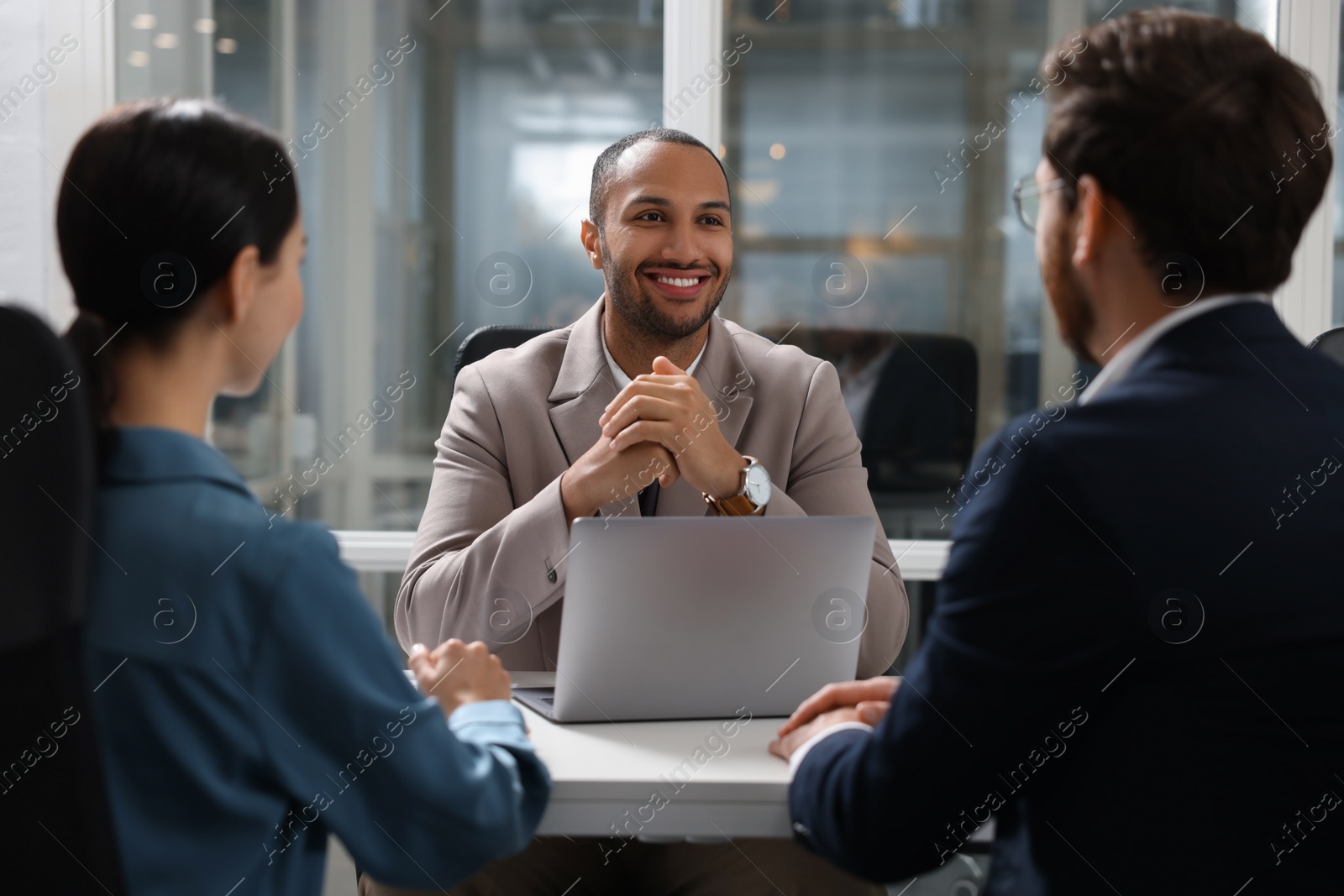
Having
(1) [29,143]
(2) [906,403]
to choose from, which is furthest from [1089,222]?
(1) [29,143]

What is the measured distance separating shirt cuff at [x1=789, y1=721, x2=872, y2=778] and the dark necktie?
2.52ft

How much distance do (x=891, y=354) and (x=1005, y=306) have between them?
0.35 meters

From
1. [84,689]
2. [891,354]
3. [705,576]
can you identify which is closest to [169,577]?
[84,689]

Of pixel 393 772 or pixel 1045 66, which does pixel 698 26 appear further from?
pixel 393 772

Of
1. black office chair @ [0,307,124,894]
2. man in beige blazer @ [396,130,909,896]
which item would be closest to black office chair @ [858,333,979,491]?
man in beige blazer @ [396,130,909,896]

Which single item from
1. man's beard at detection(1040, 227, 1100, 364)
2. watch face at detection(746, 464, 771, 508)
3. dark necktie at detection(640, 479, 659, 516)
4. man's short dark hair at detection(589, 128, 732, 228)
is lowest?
dark necktie at detection(640, 479, 659, 516)

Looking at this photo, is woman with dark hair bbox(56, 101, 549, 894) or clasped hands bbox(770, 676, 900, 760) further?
clasped hands bbox(770, 676, 900, 760)

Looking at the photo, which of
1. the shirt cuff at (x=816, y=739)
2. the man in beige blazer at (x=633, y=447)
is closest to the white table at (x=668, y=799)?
the shirt cuff at (x=816, y=739)

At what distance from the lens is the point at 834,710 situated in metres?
1.16

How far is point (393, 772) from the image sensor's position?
0.92 meters

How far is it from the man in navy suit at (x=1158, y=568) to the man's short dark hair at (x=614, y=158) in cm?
113

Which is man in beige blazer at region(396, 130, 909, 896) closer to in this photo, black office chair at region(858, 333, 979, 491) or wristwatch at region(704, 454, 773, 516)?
wristwatch at region(704, 454, 773, 516)

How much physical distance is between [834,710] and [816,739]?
75 mm

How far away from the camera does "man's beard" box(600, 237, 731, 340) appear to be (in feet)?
6.50
